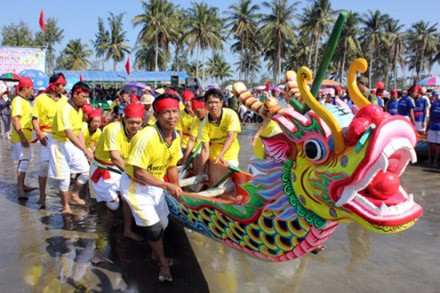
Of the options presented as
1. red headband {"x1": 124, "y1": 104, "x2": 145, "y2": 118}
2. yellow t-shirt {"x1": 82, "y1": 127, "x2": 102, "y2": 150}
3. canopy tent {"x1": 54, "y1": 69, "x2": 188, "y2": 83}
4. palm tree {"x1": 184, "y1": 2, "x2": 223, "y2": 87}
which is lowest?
yellow t-shirt {"x1": 82, "y1": 127, "x2": 102, "y2": 150}

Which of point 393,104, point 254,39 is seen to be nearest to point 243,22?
point 254,39

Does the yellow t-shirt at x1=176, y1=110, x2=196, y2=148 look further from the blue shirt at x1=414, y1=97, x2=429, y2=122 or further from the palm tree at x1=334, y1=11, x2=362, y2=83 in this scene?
the palm tree at x1=334, y1=11, x2=362, y2=83

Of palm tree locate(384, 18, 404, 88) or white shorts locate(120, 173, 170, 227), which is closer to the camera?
white shorts locate(120, 173, 170, 227)

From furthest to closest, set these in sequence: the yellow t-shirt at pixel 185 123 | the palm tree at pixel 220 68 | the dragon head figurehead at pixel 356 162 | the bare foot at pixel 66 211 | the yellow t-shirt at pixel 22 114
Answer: the palm tree at pixel 220 68, the yellow t-shirt at pixel 185 123, the yellow t-shirt at pixel 22 114, the bare foot at pixel 66 211, the dragon head figurehead at pixel 356 162

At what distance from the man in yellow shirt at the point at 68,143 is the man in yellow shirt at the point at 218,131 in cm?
154

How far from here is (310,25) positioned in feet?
141

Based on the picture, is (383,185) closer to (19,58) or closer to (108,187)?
(108,187)

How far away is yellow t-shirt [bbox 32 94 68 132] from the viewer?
219 inches

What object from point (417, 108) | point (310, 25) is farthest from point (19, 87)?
point (310, 25)

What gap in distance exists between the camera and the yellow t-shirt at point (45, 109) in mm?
5559

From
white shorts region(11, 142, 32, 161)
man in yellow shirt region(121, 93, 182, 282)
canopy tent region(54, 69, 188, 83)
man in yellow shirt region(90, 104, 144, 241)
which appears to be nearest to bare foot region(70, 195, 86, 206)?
white shorts region(11, 142, 32, 161)

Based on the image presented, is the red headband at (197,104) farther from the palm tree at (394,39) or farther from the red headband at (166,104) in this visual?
the palm tree at (394,39)

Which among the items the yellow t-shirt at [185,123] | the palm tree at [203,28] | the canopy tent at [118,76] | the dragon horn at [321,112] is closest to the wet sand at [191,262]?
the dragon horn at [321,112]

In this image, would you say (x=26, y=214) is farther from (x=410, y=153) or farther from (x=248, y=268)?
(x=410, y=153)
